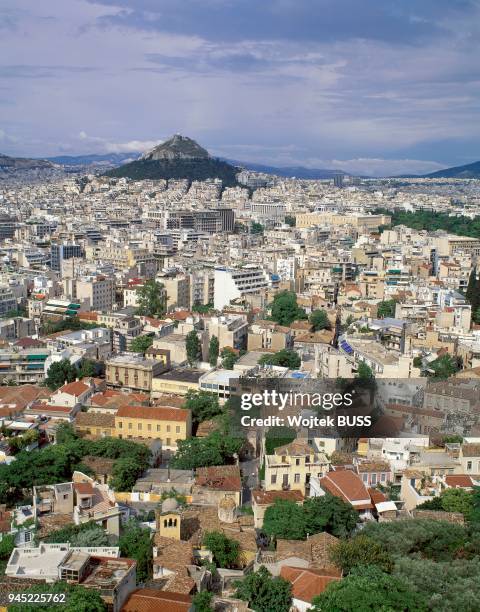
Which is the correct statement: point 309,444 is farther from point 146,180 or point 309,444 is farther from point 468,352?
point 146,180

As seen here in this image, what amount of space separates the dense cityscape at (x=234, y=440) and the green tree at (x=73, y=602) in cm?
3

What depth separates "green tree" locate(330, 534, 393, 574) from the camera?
7555 mm

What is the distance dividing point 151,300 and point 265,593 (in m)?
15.5

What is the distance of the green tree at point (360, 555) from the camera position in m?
7.55

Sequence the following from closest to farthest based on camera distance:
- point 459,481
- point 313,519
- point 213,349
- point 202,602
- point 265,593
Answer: point 202,602
point 265,593
point 313,519
point 459,481
point 213,349

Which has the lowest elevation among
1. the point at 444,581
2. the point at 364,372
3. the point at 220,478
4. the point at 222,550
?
the point at 220,478

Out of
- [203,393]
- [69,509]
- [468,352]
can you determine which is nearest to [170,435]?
[203,393]

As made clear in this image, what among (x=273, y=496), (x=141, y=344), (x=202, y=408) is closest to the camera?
(x=273, y=496)

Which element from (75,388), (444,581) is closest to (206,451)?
(75,388)

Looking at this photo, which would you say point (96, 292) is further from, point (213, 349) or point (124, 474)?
point (124, 474)

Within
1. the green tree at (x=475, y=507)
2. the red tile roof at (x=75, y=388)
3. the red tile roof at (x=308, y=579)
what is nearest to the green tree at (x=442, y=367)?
the green tree at (x=475, y=507)

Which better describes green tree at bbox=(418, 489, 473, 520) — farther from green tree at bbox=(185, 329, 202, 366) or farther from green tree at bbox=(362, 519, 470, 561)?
green tree at bbox=(185, 329, 202, 366)

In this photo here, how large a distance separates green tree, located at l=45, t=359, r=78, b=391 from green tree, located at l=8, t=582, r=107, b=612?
29.6 ft

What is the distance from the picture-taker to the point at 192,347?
54.8 ft
